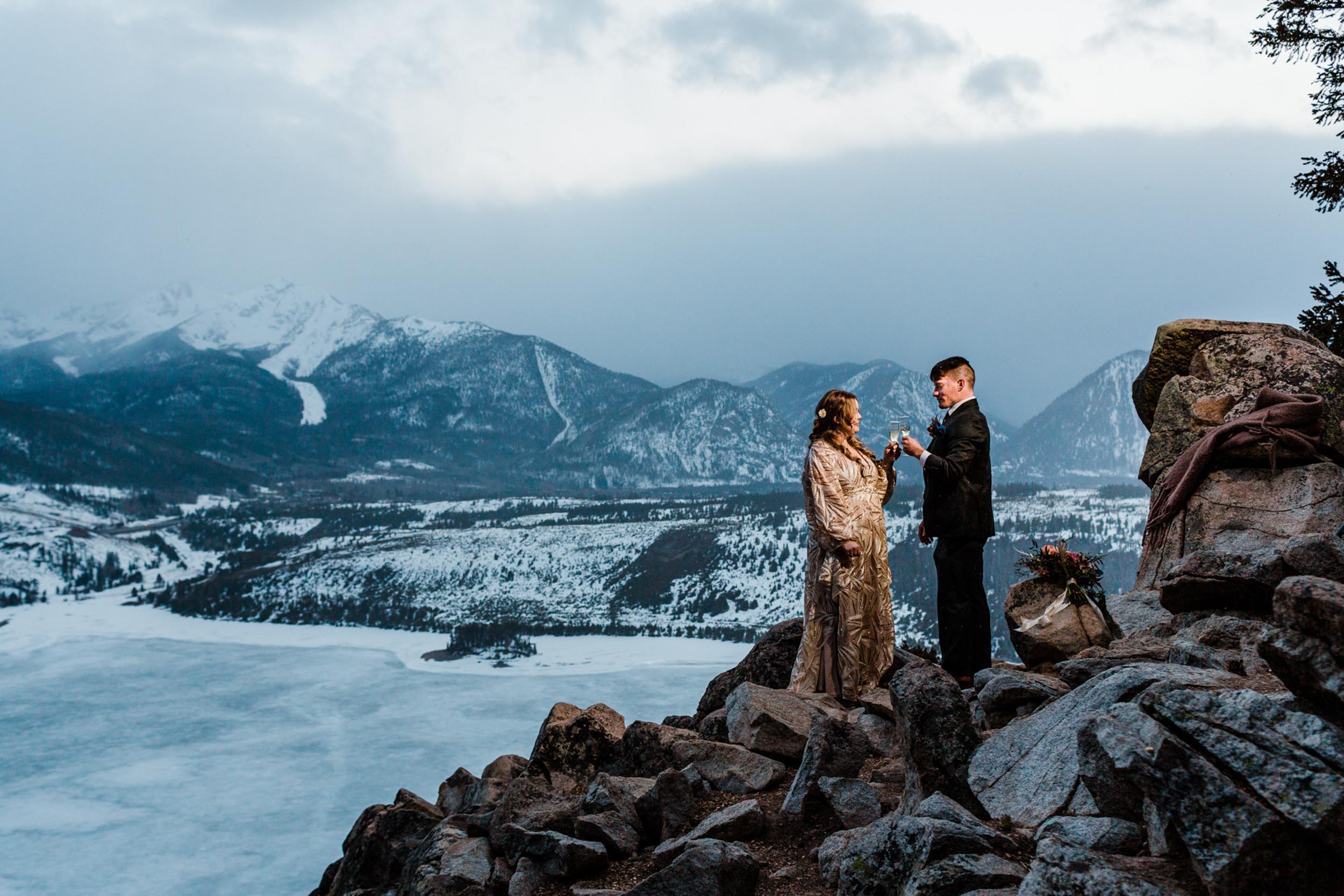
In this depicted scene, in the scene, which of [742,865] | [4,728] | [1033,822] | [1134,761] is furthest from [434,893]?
[4,728]

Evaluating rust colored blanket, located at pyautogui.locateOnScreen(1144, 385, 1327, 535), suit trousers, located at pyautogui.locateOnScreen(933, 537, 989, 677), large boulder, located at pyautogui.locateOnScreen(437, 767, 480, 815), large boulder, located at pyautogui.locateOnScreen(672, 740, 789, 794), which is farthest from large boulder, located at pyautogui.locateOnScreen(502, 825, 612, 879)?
rust colored blanket, located at pyautogui.locateOnScreen(1144, 385, 1327, 535)

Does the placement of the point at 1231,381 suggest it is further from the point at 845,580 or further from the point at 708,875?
the point at 708,875

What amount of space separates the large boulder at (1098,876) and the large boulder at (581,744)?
334 inches

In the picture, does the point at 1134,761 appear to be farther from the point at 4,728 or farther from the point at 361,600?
the point at 361,600

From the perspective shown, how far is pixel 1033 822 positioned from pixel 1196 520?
793cm

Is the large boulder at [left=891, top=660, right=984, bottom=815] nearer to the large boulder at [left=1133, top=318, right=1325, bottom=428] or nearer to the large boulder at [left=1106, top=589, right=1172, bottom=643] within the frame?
the large boulder at [left=1106, top=589, right=1172, bottom=643]

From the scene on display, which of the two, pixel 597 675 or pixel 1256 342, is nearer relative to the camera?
pixel 1256 342

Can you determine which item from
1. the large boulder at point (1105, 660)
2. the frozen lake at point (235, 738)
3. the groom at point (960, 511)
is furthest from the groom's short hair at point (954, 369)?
the frozen lake at point (235, 738)

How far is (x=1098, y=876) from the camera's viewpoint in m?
4.58

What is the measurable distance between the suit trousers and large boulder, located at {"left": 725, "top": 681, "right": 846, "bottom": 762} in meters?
1.40

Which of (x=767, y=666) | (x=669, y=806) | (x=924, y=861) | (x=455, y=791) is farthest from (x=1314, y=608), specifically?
(x=455, y=791)

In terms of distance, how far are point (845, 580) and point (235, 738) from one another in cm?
11657

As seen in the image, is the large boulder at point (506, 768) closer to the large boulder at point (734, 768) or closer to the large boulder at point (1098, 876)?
the large boulder at point (734, 768)

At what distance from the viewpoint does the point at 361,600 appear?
602 ft
